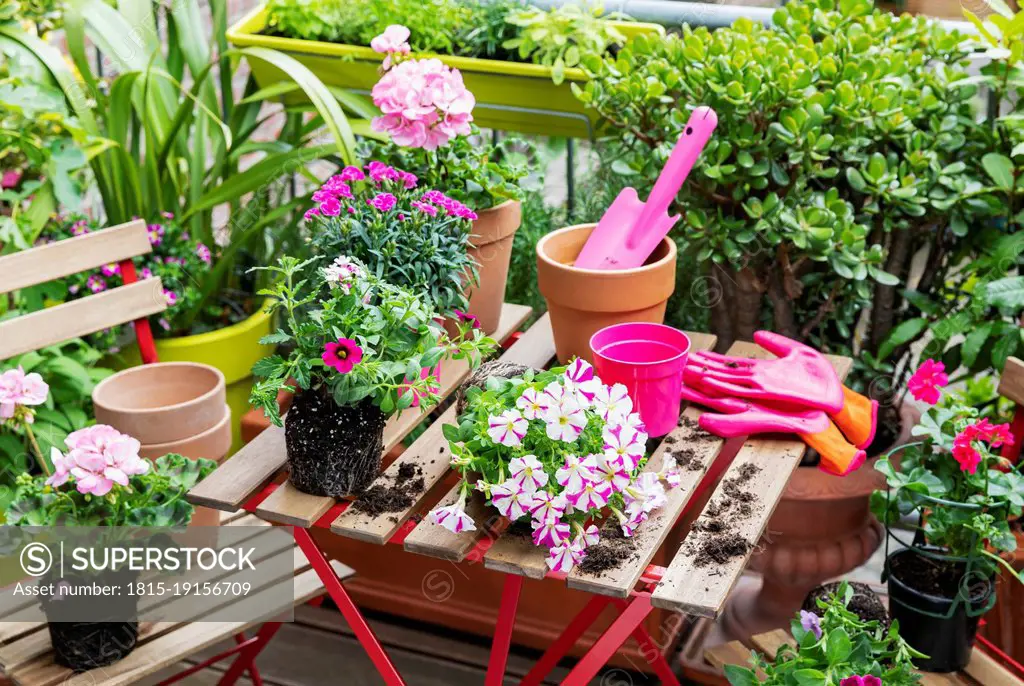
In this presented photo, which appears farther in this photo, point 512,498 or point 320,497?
point 320,497

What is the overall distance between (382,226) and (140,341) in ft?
3.00

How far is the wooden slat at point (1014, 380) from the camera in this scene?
199 cm

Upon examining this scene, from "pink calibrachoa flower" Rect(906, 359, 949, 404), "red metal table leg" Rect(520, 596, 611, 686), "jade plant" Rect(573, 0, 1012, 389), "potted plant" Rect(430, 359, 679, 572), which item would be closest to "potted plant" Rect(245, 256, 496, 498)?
"potted plant" Rect(430, 359, 679, 572)

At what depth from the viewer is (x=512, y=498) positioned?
4.83 ft

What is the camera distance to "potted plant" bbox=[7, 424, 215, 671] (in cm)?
173

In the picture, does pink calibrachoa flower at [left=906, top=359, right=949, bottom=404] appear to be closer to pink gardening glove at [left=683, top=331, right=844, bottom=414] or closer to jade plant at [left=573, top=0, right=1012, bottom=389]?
A: pink gardening glove at [left=683, top=331, right=844, bottom=414]

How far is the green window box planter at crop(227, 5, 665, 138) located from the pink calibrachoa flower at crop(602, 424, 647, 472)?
3.88 feet

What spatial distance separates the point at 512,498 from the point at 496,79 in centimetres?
135

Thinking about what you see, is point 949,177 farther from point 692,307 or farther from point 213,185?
point 213,185

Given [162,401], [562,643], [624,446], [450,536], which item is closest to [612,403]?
[624,446]

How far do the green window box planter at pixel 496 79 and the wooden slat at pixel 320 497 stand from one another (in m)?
0.67

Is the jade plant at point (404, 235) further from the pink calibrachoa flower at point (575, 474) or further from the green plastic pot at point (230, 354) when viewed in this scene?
the green plastic pot at point (230, 354)

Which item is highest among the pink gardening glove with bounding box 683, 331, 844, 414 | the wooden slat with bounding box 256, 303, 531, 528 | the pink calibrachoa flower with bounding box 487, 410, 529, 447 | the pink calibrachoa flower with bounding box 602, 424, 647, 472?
the pink calibrachoa flower with bounding box 487, 410, 529, 447

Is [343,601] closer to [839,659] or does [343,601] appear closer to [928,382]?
[839,659]
